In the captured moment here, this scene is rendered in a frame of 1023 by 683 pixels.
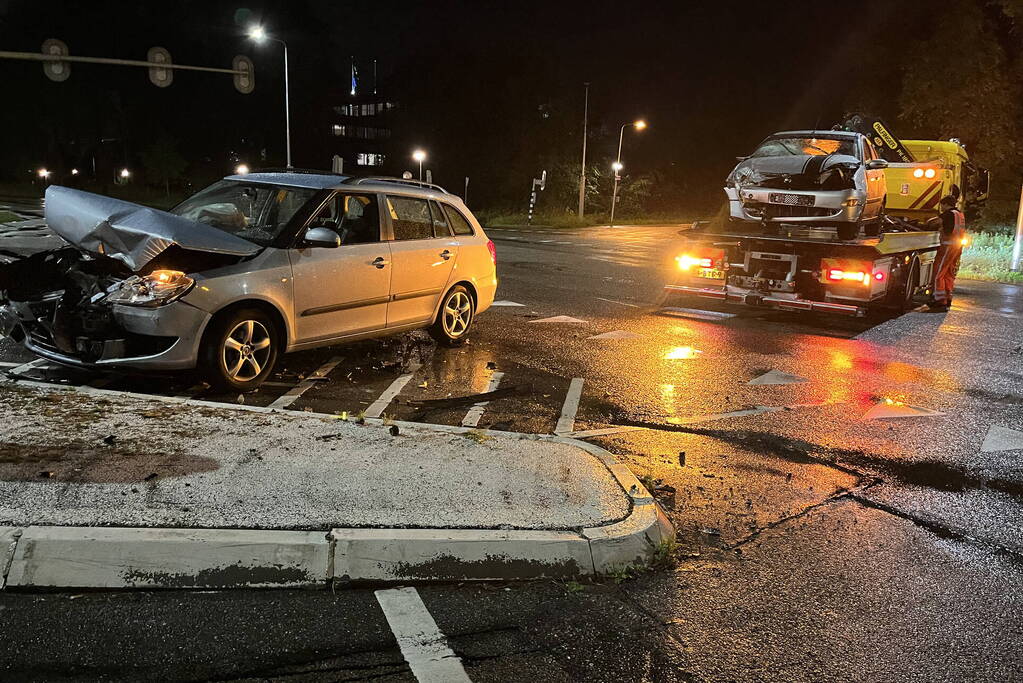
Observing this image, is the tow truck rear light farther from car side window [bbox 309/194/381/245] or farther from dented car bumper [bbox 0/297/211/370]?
dented car bumper [bbox 0/297/211/370]

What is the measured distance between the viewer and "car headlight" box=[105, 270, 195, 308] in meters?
6.21

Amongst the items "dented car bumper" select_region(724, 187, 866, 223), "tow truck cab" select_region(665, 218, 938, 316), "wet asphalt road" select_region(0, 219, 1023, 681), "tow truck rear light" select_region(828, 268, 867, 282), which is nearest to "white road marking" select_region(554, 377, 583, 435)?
"wet asphalt road" select_region(0, 219, 1023, 681)

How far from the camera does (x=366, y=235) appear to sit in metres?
7.73

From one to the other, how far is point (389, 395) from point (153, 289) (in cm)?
200

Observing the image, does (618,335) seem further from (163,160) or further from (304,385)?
(163,160)

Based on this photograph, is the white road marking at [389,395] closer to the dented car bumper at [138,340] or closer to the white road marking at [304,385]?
the white road marking at [304,385]

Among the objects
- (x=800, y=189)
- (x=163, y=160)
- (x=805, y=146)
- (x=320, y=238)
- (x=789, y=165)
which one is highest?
(x=163, y=160)

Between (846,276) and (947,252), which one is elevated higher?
(947,252)

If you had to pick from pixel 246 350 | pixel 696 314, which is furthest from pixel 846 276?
pixel 246 350

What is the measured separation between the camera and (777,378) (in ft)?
27.2

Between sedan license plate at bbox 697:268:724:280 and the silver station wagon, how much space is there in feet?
17.1

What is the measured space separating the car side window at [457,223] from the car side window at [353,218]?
1160mm

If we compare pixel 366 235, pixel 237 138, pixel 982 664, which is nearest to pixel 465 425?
pixel 366 235

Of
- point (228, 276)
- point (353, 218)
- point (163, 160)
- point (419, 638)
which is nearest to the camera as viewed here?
point (419, 638)
